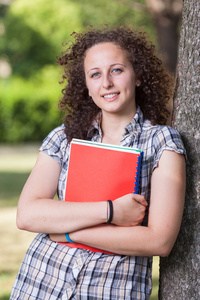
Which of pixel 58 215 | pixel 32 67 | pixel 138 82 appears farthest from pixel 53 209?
pixel 32 67

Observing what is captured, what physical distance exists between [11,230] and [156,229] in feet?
A: 17.1

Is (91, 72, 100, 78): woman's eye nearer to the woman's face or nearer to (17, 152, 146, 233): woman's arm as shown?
the woman's face

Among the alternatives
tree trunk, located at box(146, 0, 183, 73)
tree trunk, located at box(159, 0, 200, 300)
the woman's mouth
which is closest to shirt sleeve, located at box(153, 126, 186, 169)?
tree trunk, located at box(159, 0, 200, 300)

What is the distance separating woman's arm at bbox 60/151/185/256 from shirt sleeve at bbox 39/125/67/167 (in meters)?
0.42

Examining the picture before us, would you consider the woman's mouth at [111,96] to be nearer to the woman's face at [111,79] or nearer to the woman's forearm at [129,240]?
the woman's face at [111,79]

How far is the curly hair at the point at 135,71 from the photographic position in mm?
2627

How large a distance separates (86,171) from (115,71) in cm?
47

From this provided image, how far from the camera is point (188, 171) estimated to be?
8.41ft

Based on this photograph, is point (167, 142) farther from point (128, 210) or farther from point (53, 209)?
point (53, 209)

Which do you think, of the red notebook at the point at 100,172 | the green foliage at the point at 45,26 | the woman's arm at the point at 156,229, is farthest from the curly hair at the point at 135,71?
the green foliage at the point at 45,26

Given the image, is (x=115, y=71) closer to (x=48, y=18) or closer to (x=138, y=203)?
(x=138, y=203)

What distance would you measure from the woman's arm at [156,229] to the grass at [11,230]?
2.59 meters

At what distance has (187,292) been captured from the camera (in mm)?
2543

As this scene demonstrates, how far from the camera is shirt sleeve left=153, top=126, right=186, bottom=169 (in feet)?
7.66
